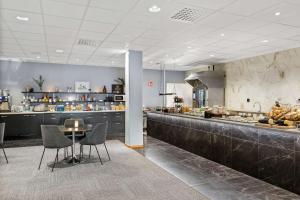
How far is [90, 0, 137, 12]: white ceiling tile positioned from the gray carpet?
2878 millimetres

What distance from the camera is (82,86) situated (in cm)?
925

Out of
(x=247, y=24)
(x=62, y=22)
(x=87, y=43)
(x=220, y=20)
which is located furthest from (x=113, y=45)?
(x=247, y=24)

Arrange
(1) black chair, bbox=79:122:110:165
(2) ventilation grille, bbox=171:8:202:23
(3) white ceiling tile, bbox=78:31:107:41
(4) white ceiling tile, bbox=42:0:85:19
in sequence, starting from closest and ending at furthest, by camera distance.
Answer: (4) white ceiling tile, bbox=42:0:85:19
(2) ventilation grille, bbox=171:8:202:23
(3) white ceiling tile, bbox=78:31:107:41
(1) black chair, bbox=79:122:110:165

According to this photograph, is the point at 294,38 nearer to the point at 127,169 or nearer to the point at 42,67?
the point at 127,169

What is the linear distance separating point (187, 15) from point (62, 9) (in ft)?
6.69

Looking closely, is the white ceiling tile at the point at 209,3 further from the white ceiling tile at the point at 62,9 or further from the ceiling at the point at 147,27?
the white ceiling tile at the point at 62,9

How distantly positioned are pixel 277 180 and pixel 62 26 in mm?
4736

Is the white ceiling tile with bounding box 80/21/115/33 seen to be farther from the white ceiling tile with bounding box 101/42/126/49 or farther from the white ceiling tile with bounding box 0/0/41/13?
the white ceiling tile with bounding box 101/42/126/49

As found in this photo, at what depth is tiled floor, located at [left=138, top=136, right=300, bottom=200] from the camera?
3318mm

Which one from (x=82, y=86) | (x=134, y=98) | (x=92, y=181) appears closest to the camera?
(x=92, y=181)

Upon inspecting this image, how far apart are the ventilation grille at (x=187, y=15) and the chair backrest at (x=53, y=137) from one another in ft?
10.5

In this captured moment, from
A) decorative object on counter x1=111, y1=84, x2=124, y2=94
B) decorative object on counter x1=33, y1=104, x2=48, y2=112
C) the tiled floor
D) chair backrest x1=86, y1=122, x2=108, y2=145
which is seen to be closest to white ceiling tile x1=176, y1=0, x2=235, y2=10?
the tiled floor

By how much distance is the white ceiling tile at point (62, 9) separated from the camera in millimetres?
3305

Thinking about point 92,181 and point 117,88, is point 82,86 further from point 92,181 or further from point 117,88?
point 92,181
